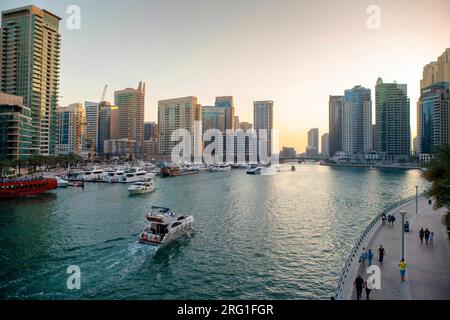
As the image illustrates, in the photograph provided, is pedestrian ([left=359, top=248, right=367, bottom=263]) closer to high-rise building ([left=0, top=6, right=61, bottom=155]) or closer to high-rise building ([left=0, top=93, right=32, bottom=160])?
high-rise building ([left=0, top=93, right=32, bottom=160])

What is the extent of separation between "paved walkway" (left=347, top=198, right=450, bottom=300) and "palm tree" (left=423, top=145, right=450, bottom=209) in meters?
4.12

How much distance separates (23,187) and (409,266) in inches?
2920

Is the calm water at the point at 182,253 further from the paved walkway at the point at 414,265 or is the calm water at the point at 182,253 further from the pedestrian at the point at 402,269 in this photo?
the pedestrian at the point at 402,269

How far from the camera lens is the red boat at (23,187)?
209 ft

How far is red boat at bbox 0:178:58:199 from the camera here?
63.6m

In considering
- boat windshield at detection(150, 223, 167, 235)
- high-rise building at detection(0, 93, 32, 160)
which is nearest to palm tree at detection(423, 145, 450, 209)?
boat windshield at detection(150, 223, 167, 235)

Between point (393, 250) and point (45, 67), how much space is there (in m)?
163

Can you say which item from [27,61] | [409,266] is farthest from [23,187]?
[27,61]

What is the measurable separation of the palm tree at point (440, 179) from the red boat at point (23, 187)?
74.5 meters

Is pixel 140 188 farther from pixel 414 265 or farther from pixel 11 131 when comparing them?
pixel 11 131

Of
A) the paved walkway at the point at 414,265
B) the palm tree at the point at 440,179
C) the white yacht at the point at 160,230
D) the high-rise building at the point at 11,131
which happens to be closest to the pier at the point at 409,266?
the paved walkway at the point at 414,265

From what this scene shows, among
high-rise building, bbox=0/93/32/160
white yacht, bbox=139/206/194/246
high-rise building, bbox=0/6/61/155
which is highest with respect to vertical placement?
high-rise building, bbox=0/6/61/155
